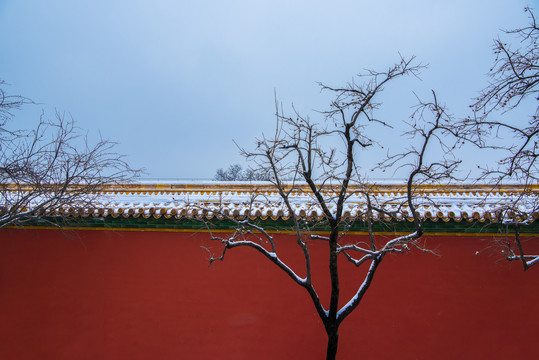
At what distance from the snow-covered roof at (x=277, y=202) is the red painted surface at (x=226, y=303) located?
0.39 meters

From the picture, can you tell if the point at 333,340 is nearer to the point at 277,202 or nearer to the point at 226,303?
the point at 277,202

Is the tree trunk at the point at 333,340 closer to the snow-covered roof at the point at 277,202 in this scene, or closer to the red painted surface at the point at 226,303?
the snow-covered roof at the point at 277,202

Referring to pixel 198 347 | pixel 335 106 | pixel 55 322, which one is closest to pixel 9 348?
pixel 55 322

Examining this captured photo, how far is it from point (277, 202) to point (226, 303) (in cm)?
122

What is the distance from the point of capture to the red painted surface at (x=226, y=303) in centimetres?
402

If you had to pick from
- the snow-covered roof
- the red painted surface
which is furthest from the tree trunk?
the red painted surface

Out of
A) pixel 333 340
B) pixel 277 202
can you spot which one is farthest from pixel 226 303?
pixel 333 340

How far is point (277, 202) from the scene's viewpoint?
407cm

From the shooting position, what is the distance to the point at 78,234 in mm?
4551

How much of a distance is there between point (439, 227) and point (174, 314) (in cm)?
296

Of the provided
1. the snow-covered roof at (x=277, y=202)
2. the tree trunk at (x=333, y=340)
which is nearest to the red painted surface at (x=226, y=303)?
the snow-covered roof at (x=277, y=202)

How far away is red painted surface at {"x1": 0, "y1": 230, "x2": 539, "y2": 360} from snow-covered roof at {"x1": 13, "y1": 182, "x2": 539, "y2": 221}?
386 mm

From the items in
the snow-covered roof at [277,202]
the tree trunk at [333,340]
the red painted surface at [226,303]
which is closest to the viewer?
the tree trunk at [333,340]

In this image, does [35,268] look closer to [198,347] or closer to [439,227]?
[198,347]
